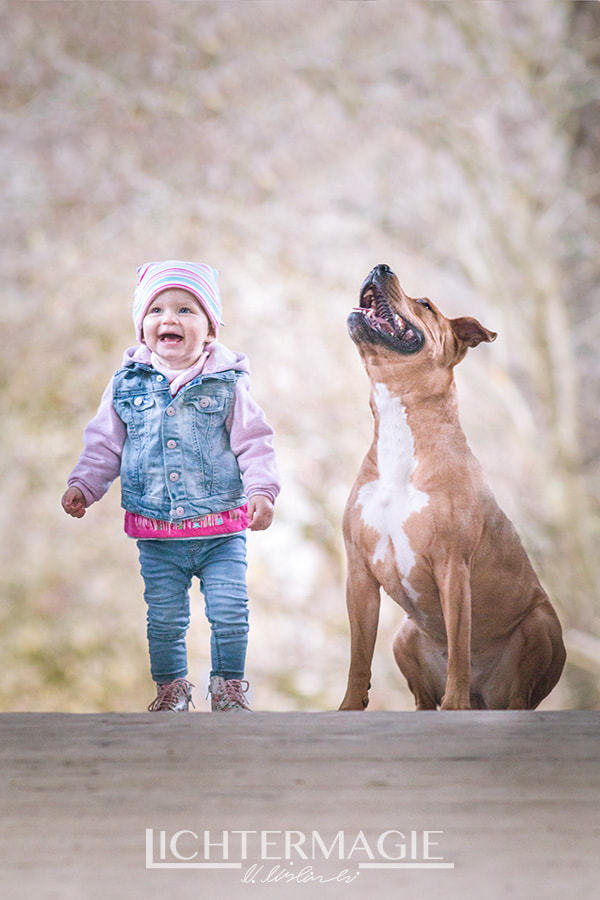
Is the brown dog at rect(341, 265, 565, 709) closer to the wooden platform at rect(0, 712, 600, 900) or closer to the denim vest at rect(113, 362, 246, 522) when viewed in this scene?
the denim vest at rect(113, 362, 246, 522)

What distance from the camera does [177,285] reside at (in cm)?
165

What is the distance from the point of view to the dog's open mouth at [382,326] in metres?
1.48

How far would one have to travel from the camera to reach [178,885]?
81 centimetres

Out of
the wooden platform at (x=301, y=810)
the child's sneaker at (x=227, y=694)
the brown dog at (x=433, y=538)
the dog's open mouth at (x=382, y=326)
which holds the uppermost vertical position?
the dog's open mouth at (x=382, y=326)

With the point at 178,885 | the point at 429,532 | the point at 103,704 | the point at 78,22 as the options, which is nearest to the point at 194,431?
the point at 429,532

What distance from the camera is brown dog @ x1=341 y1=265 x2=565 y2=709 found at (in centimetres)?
143

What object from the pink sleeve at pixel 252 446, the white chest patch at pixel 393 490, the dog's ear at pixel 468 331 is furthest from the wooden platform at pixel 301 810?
the dog's ear at pixel 468 331

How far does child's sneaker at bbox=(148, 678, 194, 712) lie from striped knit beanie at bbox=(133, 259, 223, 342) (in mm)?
553

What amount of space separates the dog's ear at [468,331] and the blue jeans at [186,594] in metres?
0.46

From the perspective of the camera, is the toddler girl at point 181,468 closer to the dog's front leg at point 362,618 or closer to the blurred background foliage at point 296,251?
the dog's front leg at point 362,618

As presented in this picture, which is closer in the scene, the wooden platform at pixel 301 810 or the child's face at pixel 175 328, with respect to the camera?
the wooden platform at pixel 301 810

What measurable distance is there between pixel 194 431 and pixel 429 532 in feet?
1.37

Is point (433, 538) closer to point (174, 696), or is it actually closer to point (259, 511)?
point (259, 511)

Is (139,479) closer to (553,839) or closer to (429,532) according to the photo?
(429,532)
